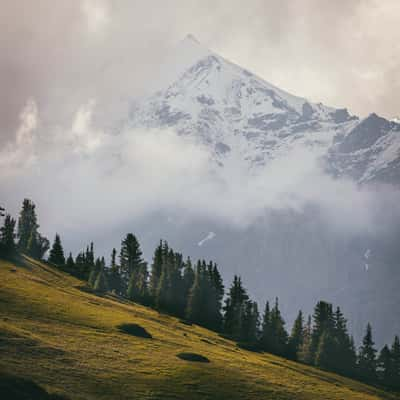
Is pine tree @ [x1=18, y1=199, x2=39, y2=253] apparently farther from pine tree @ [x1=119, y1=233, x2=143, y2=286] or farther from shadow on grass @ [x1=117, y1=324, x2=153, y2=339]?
shadow on grass @ [x1=117, y1=324, x2=153, y2=339]

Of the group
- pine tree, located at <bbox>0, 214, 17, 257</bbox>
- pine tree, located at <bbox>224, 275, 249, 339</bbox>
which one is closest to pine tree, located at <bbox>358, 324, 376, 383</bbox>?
pine tree, located at <bbox>224, 275, 249, 339</bbox>

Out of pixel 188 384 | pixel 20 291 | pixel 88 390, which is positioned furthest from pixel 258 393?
pixel 20 291

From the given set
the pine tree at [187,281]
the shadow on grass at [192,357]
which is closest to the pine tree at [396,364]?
the pine tree at [187,281]

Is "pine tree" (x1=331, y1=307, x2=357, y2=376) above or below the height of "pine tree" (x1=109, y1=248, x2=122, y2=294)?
below

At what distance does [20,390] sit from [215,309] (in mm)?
100452

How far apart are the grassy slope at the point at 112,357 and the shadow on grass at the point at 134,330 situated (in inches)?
57.2

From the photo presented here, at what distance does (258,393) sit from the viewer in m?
81.4

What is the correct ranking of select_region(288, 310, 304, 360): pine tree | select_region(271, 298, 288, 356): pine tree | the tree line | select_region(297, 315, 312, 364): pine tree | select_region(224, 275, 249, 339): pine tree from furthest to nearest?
select_region(297, 315, 312, 364): pine tree → select_region(288, 310, 304, 360): pine tree → select_region(224, 275, 249, 339): pine tree → the tree line → select_region(271, 298, 288, 356): pine tree

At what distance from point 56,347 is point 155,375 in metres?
12.7

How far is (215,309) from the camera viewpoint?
520ft

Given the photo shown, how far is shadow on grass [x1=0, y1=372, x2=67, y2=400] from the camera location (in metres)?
59.5

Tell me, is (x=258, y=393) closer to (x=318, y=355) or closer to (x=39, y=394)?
(x=39, y=394)

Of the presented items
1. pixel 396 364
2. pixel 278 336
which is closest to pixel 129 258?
pixel 278 336

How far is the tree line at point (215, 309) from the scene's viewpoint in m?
148
